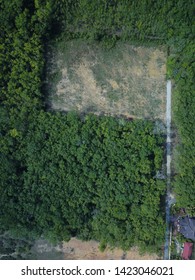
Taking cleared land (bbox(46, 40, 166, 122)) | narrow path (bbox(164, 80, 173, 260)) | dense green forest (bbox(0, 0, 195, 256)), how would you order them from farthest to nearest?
1. cleared land (bbox(46, 40, 166, 122))
2. narrow path (bbox(164, 80, 173, 260))
3. dense green forest (bbox(0, 0, 195, 256))

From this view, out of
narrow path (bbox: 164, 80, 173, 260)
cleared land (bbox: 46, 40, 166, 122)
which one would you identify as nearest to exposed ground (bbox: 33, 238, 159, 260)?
narrow path (bbox: 164, 80, 173, 260)

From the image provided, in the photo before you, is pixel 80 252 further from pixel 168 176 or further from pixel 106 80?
pixel 106 80

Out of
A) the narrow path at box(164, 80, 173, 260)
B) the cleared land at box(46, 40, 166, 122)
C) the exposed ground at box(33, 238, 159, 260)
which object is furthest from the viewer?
the cleared land at box(46, 40, 166, 122)

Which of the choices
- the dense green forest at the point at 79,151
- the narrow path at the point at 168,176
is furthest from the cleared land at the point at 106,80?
the dense green forest at the point at 79,151

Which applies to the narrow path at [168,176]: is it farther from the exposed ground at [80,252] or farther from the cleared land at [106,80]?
the exposed ground at [80,252]

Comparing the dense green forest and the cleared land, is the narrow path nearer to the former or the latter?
the cleared land

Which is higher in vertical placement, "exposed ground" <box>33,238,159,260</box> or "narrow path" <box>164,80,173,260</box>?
"narrow path" <box>164,80,173,260</box>
